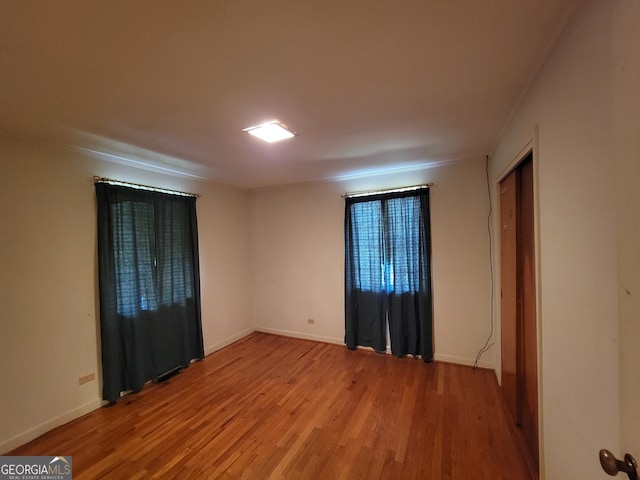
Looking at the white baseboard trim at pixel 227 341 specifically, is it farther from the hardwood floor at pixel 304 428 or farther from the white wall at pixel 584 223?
the white wall at pixel 584 223

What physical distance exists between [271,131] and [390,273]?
2284mm

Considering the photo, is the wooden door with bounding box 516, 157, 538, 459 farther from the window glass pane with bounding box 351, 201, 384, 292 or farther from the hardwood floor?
the window glass pane with bounding box 351, 201, 384, 292

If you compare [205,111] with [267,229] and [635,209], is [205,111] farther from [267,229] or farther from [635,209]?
[267,229]

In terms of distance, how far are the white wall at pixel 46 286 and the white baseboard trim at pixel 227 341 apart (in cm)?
130

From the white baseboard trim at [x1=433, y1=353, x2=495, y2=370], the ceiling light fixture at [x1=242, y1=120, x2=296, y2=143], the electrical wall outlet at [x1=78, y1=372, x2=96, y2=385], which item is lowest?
the white baseboard trim at [x1=433, y1=353, x2=495, y2=370]

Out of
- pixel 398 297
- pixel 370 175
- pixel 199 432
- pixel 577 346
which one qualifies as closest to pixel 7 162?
pixel 199 432

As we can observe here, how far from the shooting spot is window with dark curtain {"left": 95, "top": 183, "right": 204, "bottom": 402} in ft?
8.34

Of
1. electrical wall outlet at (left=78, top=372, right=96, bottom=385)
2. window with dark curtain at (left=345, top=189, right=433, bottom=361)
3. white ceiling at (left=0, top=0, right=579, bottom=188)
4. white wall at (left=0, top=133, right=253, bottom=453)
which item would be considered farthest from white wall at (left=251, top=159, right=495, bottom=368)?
electrical wall outlet at (left=78, top=372, right=96, bottom=385)

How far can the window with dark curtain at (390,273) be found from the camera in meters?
3.25

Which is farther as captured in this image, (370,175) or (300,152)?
(370,175)

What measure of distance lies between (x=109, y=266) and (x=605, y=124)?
135 inches

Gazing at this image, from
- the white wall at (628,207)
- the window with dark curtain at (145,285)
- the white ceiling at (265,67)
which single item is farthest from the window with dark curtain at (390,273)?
the white wall at (628,207)

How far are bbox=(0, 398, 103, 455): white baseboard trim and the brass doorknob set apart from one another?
3454 mm

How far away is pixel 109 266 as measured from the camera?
2549 mm
